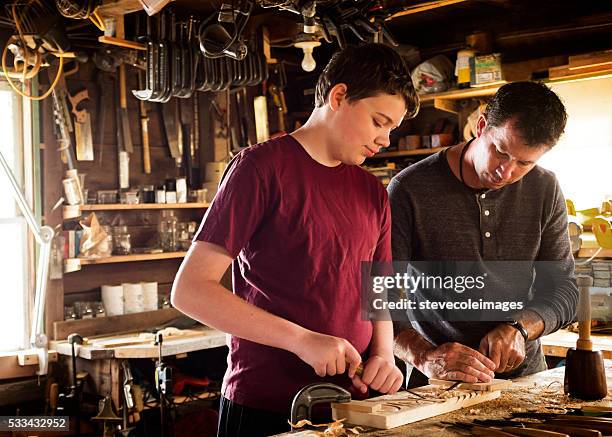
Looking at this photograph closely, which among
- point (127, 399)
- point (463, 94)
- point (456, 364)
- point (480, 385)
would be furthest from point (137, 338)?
point (480, 385)

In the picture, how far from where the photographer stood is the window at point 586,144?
4379mm

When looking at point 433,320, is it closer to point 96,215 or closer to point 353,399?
point 353,399

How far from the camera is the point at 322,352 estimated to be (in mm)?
1742

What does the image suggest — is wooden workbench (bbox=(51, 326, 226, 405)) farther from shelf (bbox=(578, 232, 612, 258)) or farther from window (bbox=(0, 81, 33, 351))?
shelf (bbox=(578, 232, 612, 258))

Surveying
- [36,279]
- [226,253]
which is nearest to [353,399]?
[226,253]

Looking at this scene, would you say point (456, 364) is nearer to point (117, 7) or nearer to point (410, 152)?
point (117, 7)

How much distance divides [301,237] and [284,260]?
0.23ft

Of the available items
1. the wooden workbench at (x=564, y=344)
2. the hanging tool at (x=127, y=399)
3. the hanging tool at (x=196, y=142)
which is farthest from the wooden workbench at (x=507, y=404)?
the hanging tool at (x=196, y=142)

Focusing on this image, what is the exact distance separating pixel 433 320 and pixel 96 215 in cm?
291

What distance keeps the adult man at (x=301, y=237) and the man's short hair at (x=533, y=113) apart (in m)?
0.33

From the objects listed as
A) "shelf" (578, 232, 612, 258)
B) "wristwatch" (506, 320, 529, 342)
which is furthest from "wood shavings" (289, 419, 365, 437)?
"shelf" (578, 232, 612, 258)

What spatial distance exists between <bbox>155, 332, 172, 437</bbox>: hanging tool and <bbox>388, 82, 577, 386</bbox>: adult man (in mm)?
1798

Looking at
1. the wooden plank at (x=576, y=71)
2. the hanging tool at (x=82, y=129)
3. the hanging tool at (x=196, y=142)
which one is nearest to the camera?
the wooden plank at (x=576, y=71)

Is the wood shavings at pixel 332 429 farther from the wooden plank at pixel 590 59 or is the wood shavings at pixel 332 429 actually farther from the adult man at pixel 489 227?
the wooden plank at pixel 590 59
